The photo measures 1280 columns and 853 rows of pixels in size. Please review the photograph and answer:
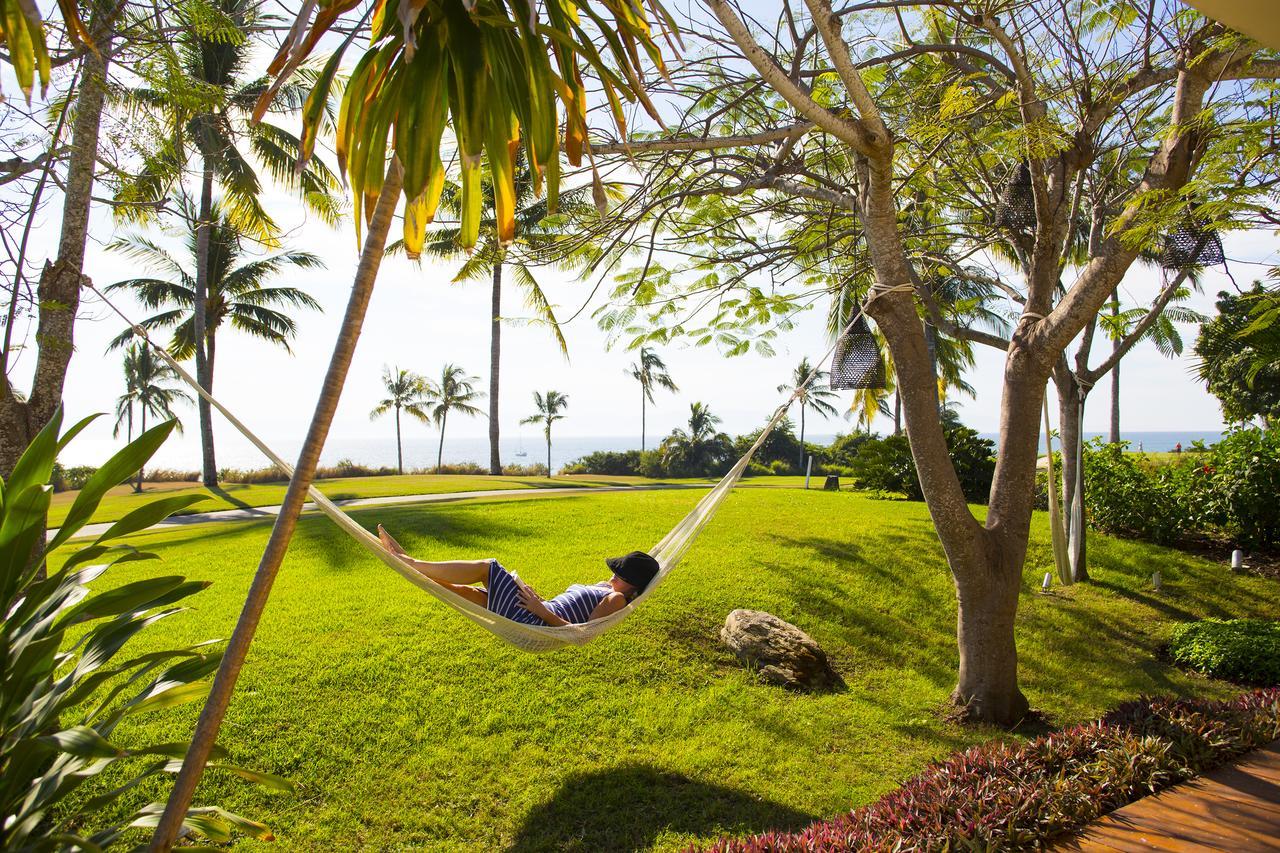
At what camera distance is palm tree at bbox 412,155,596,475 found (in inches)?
158

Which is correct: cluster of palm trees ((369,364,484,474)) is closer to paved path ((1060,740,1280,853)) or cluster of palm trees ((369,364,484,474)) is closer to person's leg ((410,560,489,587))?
person's leg ((410,560,489,587))

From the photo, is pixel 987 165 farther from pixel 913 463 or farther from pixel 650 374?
pixel 650 374

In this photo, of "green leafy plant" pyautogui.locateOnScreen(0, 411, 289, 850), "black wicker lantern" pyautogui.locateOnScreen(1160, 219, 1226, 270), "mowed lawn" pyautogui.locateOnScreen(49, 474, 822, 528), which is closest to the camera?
"green leafy plant" pyautogui.locateOnScreen(0, 411, 289, 850)

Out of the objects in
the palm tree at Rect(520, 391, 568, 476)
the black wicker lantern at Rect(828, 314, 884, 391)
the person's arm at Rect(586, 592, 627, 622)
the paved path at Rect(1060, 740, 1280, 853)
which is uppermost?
the palm tree at Rect(520, 391, 568, 476)

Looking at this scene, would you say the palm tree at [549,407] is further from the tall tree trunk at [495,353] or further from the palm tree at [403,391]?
the tall tree trunk at [495,353]

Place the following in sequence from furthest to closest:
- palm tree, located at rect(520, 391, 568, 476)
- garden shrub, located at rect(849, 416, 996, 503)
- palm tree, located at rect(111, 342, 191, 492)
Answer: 1. palm tree, located at rect(520, 391, 568, 476)
2. palm tree, located at rect(111, 342, 191, 492)
3. garden shrub, located at rect(849, 416, 996, 503)

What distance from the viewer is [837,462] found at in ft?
74.5

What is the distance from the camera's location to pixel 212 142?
602cm

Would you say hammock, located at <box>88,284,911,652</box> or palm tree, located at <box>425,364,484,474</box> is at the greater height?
palm tree, located at <box>425,364,484,474</box>

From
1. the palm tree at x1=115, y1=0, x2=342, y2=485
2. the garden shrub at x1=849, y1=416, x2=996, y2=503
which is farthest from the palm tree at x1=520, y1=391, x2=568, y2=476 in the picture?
the garden shrub at x1=849, y1=416, x2=996, y2=503

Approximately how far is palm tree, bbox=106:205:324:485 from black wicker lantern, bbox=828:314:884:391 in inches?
452

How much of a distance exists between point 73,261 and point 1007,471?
157 inches

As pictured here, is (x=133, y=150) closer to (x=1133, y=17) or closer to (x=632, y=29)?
(x=632, y=29)

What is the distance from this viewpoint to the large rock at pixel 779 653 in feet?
13.6
